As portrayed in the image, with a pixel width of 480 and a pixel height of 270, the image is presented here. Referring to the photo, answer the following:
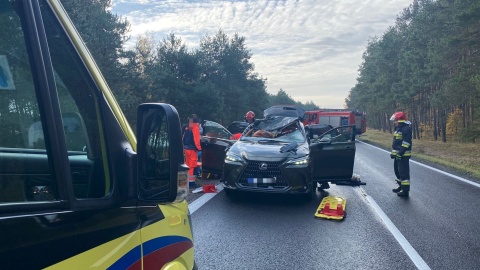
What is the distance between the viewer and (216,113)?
4000 centimetres

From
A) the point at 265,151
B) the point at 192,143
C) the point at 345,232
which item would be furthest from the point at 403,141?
the point at 192,143

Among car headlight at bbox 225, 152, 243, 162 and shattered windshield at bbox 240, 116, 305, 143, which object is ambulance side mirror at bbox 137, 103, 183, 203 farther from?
shattered windshield at bbox 240, 116, 305, 143

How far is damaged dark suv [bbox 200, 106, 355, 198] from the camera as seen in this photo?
806 centimetres

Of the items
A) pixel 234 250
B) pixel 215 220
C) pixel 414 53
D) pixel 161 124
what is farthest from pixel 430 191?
pixel 414 53

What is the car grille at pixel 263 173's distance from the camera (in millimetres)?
8055

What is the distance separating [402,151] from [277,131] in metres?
2.97

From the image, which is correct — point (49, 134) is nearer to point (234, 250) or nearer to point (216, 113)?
point (234, 250)

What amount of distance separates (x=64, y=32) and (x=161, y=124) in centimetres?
59

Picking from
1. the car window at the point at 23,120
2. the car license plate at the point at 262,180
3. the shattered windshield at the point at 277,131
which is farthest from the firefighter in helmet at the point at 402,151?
the car window at the point at 23,120

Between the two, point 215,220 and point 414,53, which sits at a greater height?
point 414,53

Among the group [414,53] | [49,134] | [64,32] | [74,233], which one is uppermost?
[414,53]

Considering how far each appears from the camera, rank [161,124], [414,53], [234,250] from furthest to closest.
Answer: [414,53] → [234,250] → [161,124]

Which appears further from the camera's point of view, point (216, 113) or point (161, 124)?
point (216, 113)

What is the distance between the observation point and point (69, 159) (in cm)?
169
